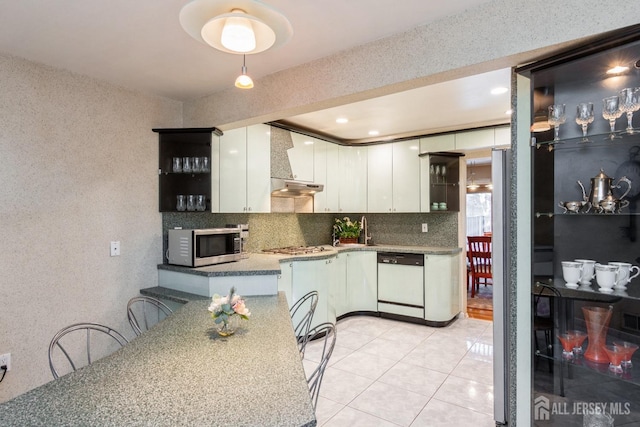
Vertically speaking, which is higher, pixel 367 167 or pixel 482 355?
pixel 367 167

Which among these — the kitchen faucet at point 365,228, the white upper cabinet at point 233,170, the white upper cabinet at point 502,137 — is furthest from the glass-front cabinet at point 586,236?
the kitchen faucet at point 365,228

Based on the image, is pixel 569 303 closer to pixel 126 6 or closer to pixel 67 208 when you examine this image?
pixel 126 6

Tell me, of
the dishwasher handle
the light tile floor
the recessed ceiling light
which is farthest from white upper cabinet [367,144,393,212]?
the recessed ceiling light

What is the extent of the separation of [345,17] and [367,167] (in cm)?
309

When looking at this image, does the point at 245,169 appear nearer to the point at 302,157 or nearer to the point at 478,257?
the point at 302,157

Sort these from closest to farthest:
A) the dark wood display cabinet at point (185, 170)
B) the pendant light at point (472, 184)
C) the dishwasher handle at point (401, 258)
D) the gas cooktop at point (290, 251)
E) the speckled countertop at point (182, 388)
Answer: the speckled countertop at point (182, 388) < the dark wood display cabinet at point (185, 170) < the gas cooktop at point (290, 251) < the dishwasher handle at point (401, 258) < the pendant light at point (472, 184)

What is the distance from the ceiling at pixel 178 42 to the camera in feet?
5.65

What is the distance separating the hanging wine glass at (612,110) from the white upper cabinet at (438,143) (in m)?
2.60

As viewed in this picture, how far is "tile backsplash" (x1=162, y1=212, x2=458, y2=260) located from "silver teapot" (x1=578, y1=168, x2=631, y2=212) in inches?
113

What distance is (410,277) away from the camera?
170 inches

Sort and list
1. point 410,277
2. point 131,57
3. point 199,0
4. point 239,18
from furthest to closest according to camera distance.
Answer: point 410,277, point 131,57, point 239,18, point 199,0

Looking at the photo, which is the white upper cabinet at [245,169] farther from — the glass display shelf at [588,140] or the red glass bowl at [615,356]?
the red glass bowl at [615,356]

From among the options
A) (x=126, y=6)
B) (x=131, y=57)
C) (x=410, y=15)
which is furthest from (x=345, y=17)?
(x=131, y=57)

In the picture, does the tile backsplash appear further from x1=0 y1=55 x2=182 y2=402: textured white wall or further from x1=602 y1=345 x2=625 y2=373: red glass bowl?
x1=602 y1=345 x2=625 y2=373: red glass bowl
